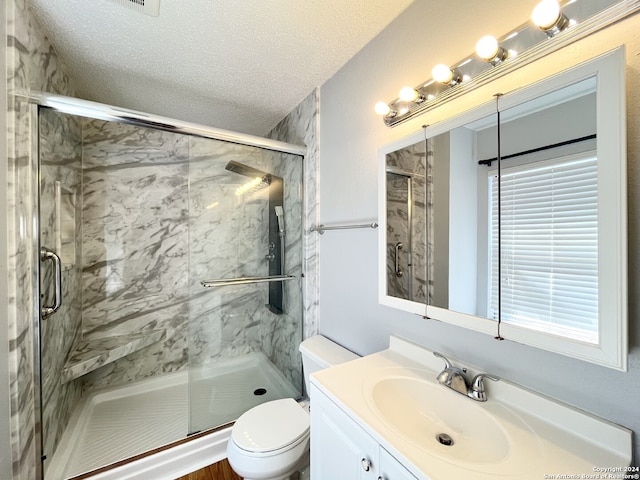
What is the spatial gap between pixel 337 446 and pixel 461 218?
93 cm

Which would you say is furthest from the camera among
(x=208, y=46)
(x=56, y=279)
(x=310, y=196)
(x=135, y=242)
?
(x=135, y=242)

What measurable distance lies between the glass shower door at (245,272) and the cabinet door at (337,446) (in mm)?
1082

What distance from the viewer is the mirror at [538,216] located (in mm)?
613

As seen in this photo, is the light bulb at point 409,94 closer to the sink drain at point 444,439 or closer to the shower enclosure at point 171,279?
the shower enclosure at point 171,279

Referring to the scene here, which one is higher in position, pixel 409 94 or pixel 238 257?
pixel 409 94

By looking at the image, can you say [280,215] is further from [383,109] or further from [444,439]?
[444,439]

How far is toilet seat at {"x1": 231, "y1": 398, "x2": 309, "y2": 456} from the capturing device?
1188 mm

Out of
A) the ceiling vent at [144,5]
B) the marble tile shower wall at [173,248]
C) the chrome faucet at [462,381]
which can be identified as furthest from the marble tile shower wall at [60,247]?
the chrome faucet at [462,381]

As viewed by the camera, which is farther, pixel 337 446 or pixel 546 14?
pixel 337 446

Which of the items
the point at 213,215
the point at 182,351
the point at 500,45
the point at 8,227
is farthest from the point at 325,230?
the point at 182,351

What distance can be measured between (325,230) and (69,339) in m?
2.01

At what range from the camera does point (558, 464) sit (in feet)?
1.95

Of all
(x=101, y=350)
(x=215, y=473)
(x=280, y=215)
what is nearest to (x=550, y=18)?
(x=280, y=215)

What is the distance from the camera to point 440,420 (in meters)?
0.89
